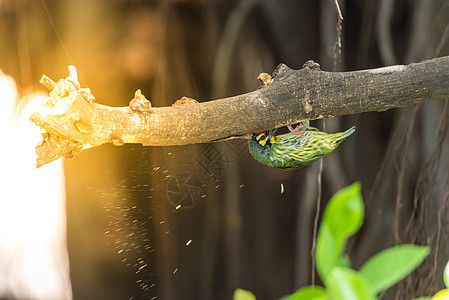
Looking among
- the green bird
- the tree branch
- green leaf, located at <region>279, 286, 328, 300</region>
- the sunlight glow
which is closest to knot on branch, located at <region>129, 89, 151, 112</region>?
the tree branch

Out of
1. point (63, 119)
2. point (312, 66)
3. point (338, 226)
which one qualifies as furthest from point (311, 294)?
point (312, 66)

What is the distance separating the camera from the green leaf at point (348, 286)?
8.2 inches

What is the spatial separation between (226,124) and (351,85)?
21 centimetres

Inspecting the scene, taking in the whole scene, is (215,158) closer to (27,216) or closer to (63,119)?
(27,216)

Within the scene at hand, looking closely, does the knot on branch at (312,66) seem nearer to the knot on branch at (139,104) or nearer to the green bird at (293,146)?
the green bird at (293,146)

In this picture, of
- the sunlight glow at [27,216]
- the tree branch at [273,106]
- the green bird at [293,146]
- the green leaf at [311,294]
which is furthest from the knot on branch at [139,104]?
the sunlight glow at [27,216]

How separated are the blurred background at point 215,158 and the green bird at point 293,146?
0.66 m

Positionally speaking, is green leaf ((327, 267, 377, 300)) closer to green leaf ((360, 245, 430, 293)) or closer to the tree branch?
green leaf ((360, 245, 430, 293))

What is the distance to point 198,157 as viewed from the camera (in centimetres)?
161

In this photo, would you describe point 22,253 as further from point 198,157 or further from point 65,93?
point 65,93

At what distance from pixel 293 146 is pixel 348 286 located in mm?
663

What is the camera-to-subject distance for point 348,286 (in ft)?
0.69

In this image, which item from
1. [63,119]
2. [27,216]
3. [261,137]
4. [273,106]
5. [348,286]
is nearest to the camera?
[348,286]

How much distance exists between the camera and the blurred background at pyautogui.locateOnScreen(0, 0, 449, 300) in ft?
4.88
